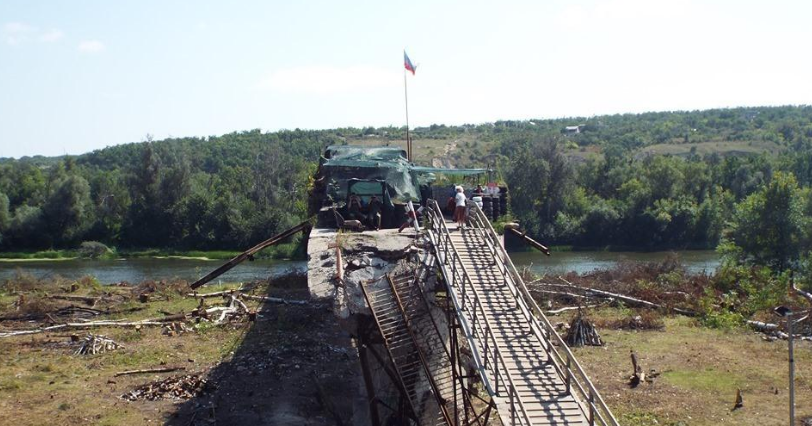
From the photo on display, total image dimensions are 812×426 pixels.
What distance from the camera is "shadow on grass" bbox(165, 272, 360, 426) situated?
18.3 metres

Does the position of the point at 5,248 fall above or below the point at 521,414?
below

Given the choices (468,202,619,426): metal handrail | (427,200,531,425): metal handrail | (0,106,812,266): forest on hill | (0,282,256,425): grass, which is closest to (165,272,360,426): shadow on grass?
(0,282,256,425): grass

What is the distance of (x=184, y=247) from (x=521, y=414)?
177ft

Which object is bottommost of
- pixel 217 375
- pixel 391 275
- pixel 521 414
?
pixel 217 375

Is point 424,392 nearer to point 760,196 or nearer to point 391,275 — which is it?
point 391,275

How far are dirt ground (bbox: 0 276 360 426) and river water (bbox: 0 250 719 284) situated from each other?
16.5m

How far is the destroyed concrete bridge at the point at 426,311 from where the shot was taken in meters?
15.5

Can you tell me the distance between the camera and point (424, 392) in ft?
60.5

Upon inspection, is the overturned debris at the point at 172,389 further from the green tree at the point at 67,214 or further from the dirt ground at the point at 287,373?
the green tree at the point at 67,214

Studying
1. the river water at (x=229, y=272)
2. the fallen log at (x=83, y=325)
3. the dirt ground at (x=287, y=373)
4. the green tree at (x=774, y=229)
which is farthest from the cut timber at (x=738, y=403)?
the river water at (x=229, y=272)

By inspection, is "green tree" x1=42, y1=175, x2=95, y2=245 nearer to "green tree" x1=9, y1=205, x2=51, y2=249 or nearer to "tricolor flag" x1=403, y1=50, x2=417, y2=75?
"green tree" x1=9, y1=205, x2=51, y2=249

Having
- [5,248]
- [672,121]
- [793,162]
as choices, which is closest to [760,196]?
[793,162]

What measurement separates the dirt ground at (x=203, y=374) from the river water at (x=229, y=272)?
16.5 meters

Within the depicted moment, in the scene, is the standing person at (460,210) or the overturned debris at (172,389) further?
the standing person at (460,210)
